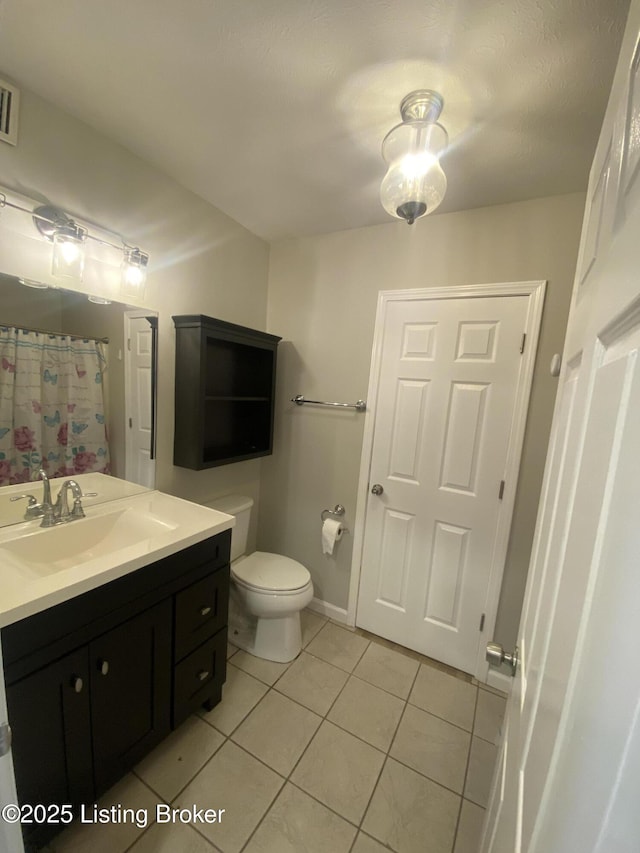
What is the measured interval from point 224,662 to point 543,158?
238cm

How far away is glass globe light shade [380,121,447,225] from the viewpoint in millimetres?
1050

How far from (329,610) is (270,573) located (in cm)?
59

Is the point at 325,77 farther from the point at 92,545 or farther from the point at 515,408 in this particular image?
the point at 92,545

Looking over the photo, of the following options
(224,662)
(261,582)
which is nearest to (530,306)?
(261,582)

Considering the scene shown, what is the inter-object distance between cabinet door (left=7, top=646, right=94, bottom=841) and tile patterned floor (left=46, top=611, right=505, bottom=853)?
0.23 meters

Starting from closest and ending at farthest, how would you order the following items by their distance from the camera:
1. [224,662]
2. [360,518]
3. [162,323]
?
[224,662]
[162,323]
[360,518]

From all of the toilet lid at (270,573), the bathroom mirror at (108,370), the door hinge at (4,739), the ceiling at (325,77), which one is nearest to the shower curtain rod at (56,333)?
the bathroom mirror at (108,370)

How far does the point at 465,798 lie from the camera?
125 centimetres

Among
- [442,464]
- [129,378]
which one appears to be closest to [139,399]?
[129,378]

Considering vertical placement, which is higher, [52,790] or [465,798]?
[52,790]

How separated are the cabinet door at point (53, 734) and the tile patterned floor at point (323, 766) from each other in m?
0.23

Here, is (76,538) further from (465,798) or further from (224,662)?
(465,798)

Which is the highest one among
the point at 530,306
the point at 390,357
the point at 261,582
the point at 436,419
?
the point at 530,306

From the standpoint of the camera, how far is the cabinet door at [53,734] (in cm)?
88
